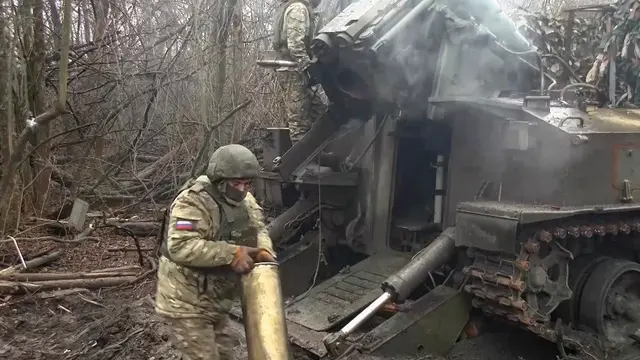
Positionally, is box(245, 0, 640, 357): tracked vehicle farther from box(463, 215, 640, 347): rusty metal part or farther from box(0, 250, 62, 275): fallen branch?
box(0, 250, 62, 275): fallen branch

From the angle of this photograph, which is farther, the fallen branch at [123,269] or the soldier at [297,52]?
the soldier at [297,52]

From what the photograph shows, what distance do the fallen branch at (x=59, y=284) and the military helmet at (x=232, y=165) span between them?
3.42 m

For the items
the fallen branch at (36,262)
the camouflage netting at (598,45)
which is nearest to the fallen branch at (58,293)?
the fallen branch at (36,262)

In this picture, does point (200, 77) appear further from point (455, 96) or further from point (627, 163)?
point (627, 163)

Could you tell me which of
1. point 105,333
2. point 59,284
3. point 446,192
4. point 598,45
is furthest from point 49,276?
point 598,45

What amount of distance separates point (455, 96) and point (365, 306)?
1967 mm

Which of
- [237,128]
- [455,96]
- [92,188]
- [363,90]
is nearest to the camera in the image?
[455,96]

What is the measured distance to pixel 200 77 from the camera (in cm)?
1098

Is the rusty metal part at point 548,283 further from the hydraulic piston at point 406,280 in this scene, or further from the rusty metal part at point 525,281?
the hydraulic piston at point 406,280

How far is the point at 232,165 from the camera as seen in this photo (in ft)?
14.9

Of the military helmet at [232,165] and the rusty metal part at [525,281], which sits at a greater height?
the military helmet at [232,165]

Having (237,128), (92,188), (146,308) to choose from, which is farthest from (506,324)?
(237,128)

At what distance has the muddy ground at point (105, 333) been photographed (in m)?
5.90

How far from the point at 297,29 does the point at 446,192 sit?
134 inches
